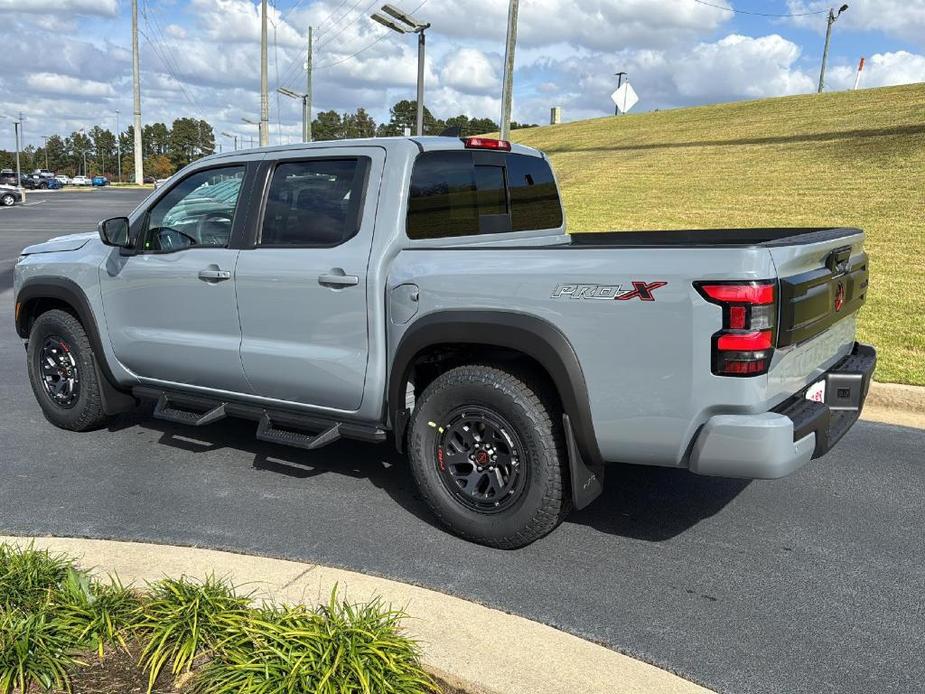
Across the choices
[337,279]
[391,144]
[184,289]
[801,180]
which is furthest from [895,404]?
[801,180]

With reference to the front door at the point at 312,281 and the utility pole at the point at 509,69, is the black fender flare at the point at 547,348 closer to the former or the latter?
the front door at the point at 312,281

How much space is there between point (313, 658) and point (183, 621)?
56 cm

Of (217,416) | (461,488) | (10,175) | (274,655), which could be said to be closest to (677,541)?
(461,488)

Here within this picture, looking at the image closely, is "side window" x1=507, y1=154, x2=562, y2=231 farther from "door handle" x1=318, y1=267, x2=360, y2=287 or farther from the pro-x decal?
the pro-x decal

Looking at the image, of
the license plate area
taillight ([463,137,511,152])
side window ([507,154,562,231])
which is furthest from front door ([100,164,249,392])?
the license plate area

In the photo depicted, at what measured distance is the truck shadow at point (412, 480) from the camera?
434 centimetres

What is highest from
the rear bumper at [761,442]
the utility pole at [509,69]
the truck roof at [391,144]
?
the utility pole at [509,69]

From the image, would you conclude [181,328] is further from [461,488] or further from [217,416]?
[461,488]

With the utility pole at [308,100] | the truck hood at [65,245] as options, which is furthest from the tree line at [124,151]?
the truck hood at [65,245]

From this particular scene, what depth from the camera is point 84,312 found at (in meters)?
5.44

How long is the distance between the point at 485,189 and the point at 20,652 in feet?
10.5

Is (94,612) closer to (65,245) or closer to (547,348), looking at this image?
(547,348)

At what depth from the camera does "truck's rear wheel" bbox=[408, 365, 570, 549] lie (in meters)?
3.71

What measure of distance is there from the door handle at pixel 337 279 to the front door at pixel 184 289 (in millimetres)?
696
